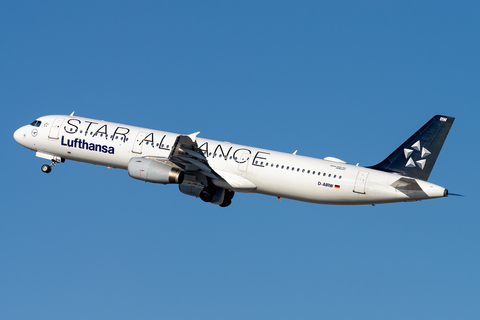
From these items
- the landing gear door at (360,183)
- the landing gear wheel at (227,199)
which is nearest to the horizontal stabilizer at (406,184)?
the landing gear door at (360,183)

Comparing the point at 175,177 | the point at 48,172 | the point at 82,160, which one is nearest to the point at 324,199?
the point at 175,177

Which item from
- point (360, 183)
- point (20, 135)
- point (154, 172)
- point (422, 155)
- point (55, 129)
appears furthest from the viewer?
point (20, 135)

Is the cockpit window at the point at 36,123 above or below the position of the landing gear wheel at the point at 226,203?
above

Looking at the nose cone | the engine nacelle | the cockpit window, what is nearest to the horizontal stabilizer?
the engine nacelle

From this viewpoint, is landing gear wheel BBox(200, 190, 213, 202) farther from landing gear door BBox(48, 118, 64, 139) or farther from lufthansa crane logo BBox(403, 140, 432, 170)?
lufthansa crane logo BBox(403, 140, 432, 170)

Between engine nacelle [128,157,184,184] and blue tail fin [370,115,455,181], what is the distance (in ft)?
43.2

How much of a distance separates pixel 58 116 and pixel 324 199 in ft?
66.8

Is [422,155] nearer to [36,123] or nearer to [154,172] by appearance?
[154,172]

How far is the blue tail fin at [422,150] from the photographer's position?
134ft

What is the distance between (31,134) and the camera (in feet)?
163

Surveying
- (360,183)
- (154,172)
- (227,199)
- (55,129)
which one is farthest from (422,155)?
(55,129)

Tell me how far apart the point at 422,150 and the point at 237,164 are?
11.6 m

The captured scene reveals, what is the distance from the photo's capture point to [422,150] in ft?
136

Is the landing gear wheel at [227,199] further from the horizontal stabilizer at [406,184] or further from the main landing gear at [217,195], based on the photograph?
the horizontal stabilizer at [406,184]
